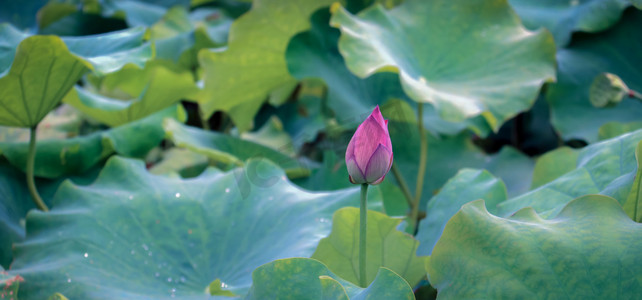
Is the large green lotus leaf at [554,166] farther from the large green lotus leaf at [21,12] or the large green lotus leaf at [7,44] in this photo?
the large green lotus leaf at [21,12]

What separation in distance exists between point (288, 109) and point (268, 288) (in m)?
1.37

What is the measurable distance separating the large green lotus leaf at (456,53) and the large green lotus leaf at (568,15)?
9.9 inches

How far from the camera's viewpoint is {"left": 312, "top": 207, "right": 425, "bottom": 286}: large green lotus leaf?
83 centimetres

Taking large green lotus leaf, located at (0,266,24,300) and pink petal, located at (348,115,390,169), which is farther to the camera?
large green lotus leaf, located at (0,266,24,300)

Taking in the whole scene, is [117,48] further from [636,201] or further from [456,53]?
[636,201]

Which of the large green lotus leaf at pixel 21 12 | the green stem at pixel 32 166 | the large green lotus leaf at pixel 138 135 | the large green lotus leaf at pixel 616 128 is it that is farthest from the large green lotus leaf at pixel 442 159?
the large green lotus leaf at pixel 21 12

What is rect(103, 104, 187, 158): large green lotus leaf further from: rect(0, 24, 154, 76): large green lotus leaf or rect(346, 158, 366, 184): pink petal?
rect(346, 158, 366, 184): pink petal

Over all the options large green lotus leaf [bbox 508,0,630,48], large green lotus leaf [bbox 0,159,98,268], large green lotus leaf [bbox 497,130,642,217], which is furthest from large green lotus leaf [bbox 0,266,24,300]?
large green lotus leaf [bbox 508,0,630,48]

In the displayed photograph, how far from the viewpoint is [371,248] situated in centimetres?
85

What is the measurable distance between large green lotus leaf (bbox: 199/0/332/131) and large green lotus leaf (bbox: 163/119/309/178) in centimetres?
13

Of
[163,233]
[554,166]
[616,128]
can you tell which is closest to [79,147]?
[163,233]

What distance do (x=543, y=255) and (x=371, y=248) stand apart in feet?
0.98

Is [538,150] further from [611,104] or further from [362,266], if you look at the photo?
[362,266]

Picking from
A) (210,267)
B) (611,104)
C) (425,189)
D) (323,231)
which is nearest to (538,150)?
(425,189)
